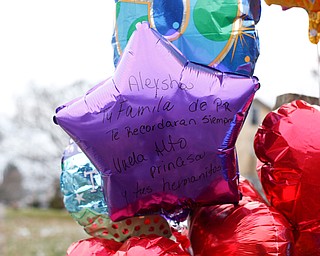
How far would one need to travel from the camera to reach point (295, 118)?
1.50 metres

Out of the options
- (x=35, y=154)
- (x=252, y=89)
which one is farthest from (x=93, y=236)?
(x=35, y=154)

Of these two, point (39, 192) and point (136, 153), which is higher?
point (136, 153)

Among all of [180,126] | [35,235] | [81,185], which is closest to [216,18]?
[180,126]

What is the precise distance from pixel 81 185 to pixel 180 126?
0.40 meters

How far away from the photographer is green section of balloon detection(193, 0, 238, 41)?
146 cm

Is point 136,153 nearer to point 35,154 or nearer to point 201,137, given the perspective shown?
point 201,137

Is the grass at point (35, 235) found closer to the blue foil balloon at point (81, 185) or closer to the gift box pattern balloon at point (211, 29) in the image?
the blue foil balloon at point (81, 185)

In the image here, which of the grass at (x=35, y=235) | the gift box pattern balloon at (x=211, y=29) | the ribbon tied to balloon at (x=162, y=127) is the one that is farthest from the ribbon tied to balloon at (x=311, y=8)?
the grass at (x=35, y=235)

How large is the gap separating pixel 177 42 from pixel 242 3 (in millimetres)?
194

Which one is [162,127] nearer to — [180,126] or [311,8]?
[180,126]

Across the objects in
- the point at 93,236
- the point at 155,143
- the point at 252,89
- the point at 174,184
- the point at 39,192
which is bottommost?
the point at 39,192

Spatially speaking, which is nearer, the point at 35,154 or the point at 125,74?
the point at 125,74

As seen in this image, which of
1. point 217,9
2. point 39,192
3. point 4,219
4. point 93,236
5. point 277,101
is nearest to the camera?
point 217,9

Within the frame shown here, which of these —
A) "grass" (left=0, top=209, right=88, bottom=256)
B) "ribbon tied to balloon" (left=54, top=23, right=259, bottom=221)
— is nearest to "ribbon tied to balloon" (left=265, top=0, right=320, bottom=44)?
"ribbon tied to balloon" (left=54, top=23, right=259, bottom=221)
